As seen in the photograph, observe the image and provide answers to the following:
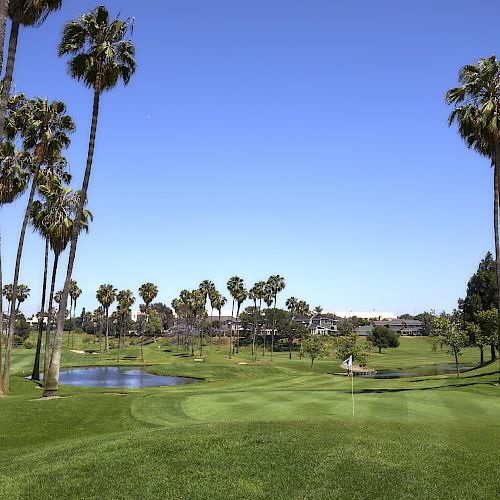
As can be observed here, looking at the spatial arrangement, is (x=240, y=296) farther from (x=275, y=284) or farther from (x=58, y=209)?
(x=58, y=209)

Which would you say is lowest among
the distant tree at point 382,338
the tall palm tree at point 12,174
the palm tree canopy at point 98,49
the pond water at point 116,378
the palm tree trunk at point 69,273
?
the pond water at point 116,378

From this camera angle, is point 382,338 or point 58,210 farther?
point 382,338

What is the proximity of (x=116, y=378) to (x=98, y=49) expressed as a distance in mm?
59850

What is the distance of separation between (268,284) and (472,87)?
96922mm

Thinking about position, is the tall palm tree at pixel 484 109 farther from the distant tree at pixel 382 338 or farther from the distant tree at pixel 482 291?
the distant tree at pixel 382 338

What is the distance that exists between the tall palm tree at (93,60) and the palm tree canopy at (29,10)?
762 centimetres

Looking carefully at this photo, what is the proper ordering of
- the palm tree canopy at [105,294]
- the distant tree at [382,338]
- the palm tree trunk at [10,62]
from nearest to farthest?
1. the palm tree trunk at [10,62]
2. the palm tree canopy at [105,294]
3. the distant tree at [382,338]

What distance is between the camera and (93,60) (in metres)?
30.6

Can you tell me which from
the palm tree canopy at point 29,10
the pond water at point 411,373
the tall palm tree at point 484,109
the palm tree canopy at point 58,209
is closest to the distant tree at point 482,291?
the pond water at point 411,373

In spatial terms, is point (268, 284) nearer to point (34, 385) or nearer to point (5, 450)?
point (34, 385)

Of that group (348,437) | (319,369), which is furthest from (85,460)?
(319,369)

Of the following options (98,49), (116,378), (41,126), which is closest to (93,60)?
(98,49)

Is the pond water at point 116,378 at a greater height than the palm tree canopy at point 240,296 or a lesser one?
lesser

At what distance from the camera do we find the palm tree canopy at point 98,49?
30.0m
